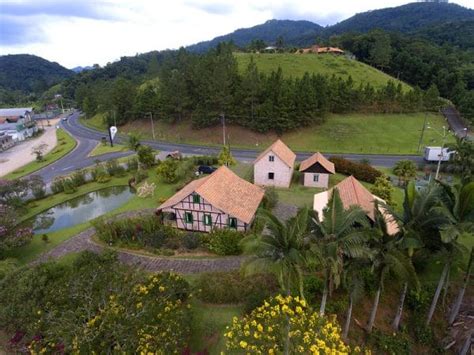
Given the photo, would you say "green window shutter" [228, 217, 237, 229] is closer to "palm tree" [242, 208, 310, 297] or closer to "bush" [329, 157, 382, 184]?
"palm tree" [242, 208, 310, 297]

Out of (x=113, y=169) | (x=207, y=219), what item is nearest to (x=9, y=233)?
(x=207, y=219)

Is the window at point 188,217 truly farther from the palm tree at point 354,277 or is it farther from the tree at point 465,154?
the tree at point 465,154

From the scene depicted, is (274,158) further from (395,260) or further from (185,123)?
(185,123)

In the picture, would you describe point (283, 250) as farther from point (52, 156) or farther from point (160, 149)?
point (52, 156)

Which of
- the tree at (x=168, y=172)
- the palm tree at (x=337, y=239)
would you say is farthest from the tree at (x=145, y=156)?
the palm tree at (x=337, y=239)

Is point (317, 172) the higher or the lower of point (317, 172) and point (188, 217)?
the higher

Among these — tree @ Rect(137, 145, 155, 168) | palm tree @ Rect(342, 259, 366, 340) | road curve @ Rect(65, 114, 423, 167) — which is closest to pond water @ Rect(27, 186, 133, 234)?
tree @ Rect(137, 145, 155, 168)

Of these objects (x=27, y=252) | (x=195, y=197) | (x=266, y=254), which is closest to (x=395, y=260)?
(x=266, y=254)
